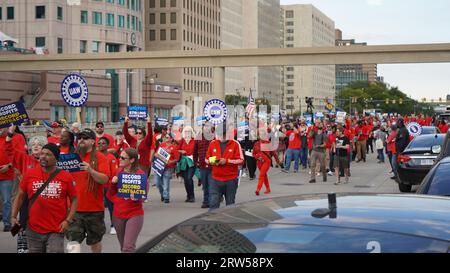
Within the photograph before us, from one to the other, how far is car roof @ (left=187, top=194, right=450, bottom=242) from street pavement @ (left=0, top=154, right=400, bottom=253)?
5.85 metres

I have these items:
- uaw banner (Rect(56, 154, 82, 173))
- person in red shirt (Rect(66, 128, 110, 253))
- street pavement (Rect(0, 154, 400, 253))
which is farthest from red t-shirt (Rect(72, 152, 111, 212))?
street pavement (Rect(0, 154, 400, 253))

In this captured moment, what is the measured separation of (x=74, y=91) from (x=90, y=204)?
427 inches

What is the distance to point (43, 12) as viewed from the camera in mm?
85188

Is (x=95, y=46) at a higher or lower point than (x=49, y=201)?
higher

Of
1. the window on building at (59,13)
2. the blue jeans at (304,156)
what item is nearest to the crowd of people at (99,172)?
the blue jeans at (304,156)

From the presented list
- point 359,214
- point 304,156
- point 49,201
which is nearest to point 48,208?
point 49,201

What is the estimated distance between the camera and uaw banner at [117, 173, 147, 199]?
9109 mm

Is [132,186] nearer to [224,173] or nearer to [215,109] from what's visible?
[224,173]

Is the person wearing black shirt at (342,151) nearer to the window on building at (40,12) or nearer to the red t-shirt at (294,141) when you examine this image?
the red t-shirt at (294,141)

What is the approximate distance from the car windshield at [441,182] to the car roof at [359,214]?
4.72 metres

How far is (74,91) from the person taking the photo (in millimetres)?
19750

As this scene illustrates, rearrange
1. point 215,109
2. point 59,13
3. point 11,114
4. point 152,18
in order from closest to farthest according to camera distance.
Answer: point 11,114 → point 215,109 → point 59,13 → point 152,18

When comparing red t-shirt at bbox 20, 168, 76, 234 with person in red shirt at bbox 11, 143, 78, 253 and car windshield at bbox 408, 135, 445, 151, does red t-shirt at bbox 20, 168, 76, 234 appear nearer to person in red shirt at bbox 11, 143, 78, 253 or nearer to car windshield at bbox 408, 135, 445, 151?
person in red shirt at bbox 11, 143, 78, 253

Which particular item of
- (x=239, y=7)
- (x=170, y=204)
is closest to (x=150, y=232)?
(x=170, y=204)
